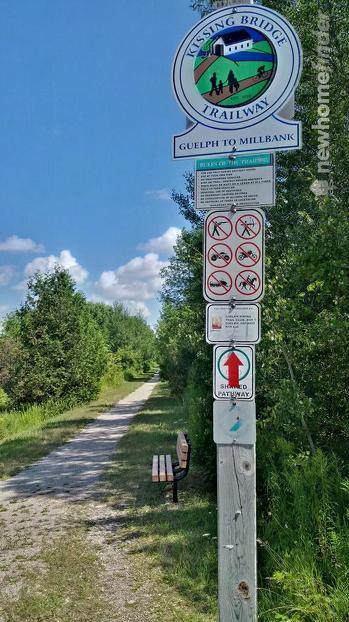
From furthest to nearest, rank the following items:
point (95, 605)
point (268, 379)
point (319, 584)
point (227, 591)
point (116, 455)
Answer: point (116, 455), point (268, 379), point (95, 605), point (319, 584), point (227, 591)

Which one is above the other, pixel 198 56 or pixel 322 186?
pixel 322 186

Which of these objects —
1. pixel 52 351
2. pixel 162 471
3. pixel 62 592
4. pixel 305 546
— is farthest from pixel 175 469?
pixel 52 351

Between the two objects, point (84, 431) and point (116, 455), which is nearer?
point (116, 455)

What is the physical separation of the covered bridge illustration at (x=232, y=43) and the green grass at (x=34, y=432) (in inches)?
309

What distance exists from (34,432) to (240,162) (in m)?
12.7

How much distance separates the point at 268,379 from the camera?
5.72 meters

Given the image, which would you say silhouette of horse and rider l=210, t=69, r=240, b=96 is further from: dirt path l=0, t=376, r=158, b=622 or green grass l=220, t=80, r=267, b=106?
dirt path l=0, t=376, r=158, b=622

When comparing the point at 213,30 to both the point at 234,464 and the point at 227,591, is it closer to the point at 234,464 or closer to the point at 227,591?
the point at 234,464

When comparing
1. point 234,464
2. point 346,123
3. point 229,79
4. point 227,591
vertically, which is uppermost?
point 346,123

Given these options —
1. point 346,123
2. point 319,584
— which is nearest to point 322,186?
point 346,123

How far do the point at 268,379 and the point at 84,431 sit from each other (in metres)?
9.38

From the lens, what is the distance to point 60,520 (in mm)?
6020

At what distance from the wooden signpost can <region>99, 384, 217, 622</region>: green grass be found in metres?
1.60

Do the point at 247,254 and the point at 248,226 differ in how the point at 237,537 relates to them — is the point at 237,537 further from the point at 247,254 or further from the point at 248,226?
the point at 248,226
